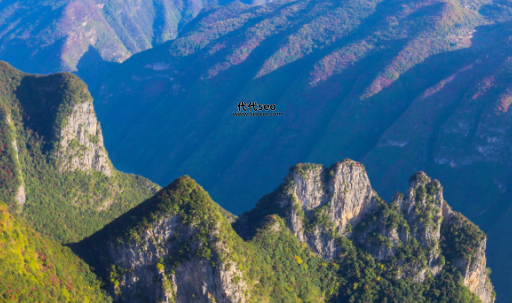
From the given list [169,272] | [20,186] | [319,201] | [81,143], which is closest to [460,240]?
[319,201]

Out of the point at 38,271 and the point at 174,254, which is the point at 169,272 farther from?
the point at 38,271

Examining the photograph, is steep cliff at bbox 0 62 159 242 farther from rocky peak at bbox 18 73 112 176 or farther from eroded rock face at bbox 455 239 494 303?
eroded rock face at bbox 455 239 494 303

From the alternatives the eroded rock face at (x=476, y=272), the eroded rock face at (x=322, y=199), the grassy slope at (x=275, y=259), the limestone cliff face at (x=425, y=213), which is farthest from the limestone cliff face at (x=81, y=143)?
the eroded rock face at (x=476, y=272)

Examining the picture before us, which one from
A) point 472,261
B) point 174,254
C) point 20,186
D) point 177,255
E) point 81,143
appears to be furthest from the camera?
point 81,143

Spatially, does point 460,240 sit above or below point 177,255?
below

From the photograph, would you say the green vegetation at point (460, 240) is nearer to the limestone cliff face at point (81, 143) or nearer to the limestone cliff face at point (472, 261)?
the limestone cliff face at point (472, 261)

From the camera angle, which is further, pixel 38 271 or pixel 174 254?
pixel 174 254
